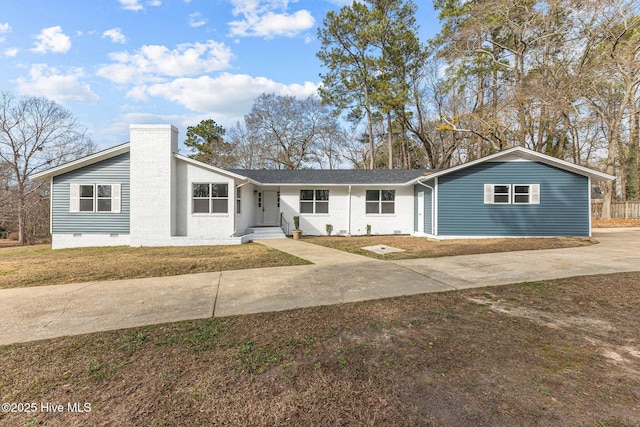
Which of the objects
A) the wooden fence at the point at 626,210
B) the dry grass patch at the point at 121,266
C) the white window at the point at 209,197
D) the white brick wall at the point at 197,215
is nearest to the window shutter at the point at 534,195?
the dry grass patch at the point at 121,266

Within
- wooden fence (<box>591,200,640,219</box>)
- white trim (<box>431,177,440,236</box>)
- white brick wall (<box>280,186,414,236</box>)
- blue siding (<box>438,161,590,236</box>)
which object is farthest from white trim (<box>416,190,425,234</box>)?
wooden fence (<box>591,200,640,219</box>)

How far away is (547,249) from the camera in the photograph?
32.3 feet

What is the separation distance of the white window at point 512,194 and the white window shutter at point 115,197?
1581cm

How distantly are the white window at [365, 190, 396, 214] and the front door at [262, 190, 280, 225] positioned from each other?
200 inches

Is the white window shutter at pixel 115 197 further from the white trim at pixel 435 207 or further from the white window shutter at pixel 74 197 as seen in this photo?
the white trim at pixel 435 207

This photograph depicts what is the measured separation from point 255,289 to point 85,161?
11.6m

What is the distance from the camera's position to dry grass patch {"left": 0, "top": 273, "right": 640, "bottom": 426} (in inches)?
84.9

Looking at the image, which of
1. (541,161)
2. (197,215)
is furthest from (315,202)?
(541,161)

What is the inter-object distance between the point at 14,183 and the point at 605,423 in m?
32.5

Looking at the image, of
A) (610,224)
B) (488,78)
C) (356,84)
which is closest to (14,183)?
(356,84)

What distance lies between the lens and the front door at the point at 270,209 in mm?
17125

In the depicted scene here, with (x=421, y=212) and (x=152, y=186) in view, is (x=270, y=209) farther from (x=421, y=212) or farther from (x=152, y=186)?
(x=421, y=212)

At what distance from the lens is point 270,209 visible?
56.4ft

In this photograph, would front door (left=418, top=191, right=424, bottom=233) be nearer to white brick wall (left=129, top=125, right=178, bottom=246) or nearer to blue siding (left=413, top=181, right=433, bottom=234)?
blue siding (left=413, top=181, right=433, bottom=234)
